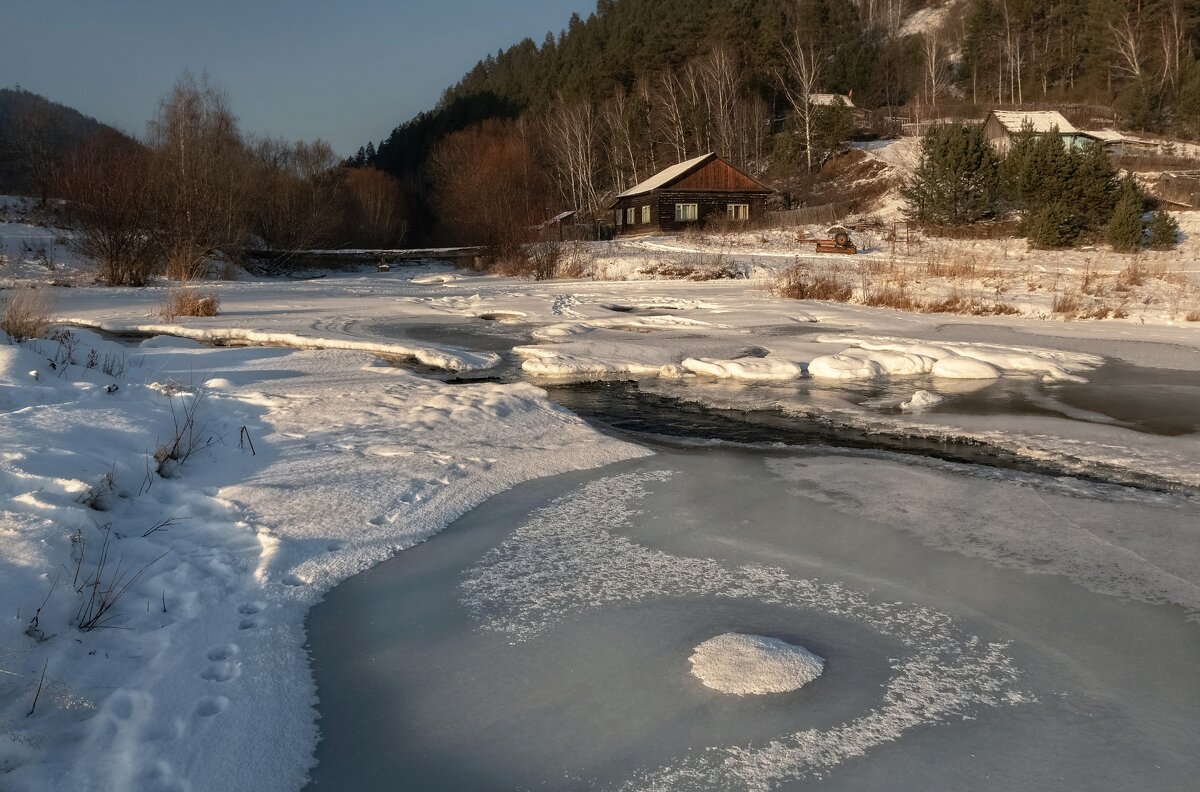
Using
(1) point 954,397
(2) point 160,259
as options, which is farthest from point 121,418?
(2) point 160,259

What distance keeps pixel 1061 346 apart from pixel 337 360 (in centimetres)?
979

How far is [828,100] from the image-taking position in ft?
201

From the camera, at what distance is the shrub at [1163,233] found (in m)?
25.2

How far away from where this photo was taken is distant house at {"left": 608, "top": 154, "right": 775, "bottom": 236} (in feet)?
141

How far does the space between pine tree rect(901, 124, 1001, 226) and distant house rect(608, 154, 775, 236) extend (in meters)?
11.3

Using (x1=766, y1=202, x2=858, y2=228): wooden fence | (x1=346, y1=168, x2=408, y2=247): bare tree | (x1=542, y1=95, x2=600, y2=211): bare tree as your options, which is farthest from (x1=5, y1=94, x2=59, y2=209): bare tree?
(x1=766, y1=202, x2=858, y2=228): wooden fence

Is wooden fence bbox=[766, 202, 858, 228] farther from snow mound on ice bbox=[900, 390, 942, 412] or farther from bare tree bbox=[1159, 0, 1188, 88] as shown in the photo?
snow mound on ice bbox=[900, 390, 942, 412]

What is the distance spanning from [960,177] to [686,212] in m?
15.3

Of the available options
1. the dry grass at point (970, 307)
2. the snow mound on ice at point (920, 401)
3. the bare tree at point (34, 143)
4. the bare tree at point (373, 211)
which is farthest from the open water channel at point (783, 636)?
the bare tree at point (373, 211)

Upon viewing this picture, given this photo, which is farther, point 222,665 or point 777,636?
point 777,636

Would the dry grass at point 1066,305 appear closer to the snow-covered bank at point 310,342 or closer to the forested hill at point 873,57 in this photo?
the snow-covered bank at point 310,342

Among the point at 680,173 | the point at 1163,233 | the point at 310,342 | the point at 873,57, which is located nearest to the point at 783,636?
the point at 310,342

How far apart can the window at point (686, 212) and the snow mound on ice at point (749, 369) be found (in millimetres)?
34952

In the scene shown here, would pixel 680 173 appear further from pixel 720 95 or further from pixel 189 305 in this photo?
pixel 189 305
